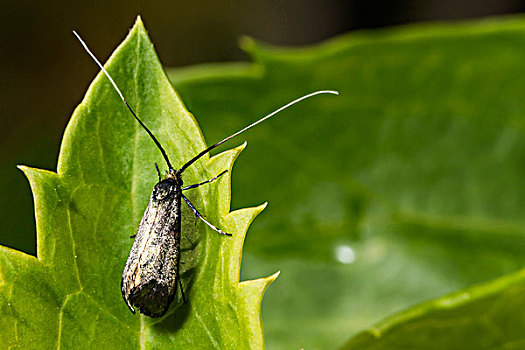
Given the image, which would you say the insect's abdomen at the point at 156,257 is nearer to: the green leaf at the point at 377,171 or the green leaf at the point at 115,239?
the green leaf at the point at 115,239

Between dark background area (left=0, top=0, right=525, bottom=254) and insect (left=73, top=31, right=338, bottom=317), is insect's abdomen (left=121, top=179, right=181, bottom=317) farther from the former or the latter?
dark background area (left=0, top=0, right=525, bottom=254)

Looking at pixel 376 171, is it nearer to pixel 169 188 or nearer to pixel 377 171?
pixel 377 171

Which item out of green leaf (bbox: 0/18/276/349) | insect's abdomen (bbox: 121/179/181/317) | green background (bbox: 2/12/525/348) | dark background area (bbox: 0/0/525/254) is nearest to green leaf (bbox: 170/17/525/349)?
green background (bbox: 2/12/525/348)

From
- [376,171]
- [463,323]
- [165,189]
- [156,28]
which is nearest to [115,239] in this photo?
[165,189]

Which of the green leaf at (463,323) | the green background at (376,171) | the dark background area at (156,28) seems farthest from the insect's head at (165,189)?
the dark background area at (156,28)

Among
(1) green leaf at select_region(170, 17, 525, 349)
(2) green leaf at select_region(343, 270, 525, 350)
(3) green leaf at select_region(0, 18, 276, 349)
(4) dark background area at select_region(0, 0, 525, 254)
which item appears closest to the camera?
(3) green leaf at select_region(0, 18, 276, 349)

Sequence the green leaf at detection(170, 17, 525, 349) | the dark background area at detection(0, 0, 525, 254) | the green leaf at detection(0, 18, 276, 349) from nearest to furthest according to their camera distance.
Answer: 1. the green leaf at detection(0, 18, 276, 349)
2. the green leaf at detection(170, 17, 525, 349)
3. the dark background area at detection(0, 0, 525, 254)

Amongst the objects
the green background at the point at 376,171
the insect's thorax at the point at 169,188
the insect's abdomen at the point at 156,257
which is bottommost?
the green background at the point at 376,171

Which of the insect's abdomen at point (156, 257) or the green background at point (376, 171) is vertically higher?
the insect's abdomen at point (156, 257)
